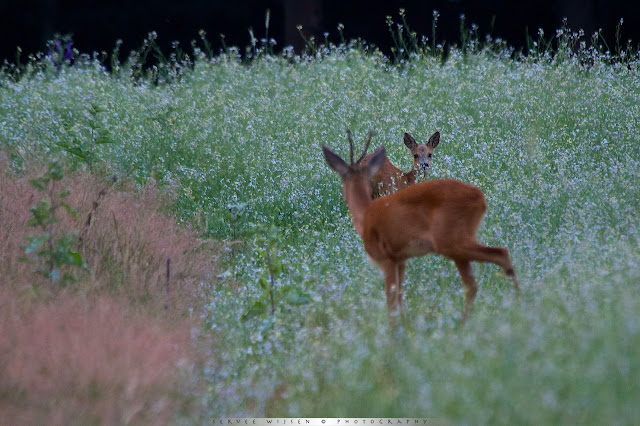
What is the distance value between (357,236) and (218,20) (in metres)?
15.8

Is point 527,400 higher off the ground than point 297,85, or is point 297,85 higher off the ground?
point 297,85

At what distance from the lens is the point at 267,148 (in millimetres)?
9664

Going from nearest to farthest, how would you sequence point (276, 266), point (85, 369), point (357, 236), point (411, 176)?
point (85, 369) < point (276, 266) < point (357, 236) < point (411, 176)

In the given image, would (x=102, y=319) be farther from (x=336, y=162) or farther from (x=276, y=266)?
(x=336, y=162)

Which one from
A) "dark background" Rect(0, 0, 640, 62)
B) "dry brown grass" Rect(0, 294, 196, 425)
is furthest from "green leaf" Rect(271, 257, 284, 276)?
"dark background" Rect(0, 0, 640, 62)

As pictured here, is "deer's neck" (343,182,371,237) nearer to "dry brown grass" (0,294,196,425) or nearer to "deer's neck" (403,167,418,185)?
"dry brown grass" (0,294,196,425)

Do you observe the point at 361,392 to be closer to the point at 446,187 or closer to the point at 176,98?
the point at 446,187

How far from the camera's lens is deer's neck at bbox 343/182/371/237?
5.62m

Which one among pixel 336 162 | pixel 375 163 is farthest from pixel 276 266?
pixel 375 163

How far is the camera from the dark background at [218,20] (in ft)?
66.4

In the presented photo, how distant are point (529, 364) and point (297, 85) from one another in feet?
30.1

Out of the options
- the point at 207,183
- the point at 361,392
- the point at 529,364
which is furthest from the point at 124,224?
the point at 529,364

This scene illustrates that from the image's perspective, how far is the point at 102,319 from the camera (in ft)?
14.4

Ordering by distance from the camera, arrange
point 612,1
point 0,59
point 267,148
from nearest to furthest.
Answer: point 267,148 < point 612,1 < point 0,59
